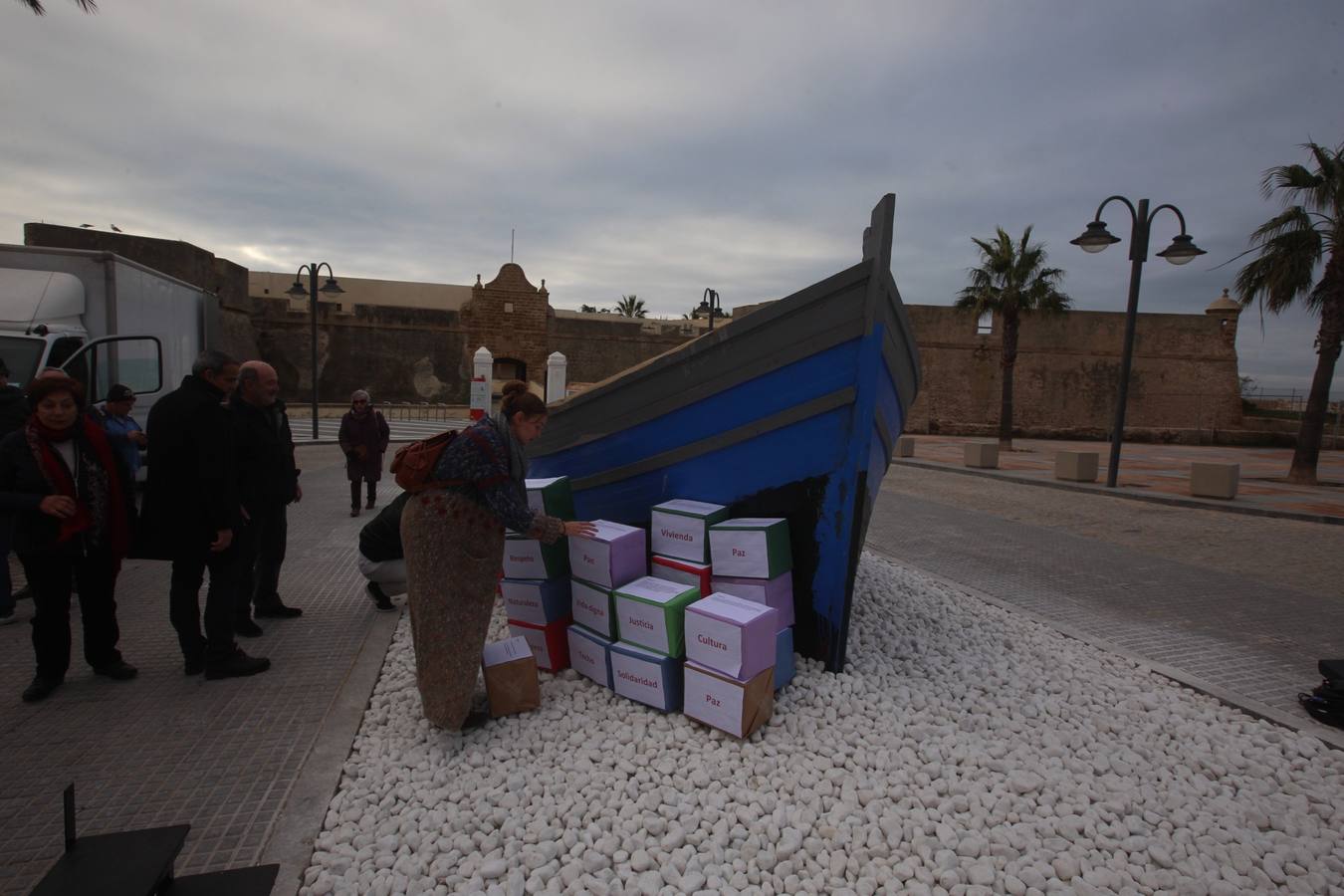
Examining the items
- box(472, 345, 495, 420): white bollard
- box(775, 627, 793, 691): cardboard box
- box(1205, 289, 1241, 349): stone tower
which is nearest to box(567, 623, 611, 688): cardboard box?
box(775, 627, 793, 691): cardboard box

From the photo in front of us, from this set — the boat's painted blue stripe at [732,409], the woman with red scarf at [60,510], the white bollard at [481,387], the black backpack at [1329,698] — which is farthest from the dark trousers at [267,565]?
the white bollard at [481,387]

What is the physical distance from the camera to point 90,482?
345 cm

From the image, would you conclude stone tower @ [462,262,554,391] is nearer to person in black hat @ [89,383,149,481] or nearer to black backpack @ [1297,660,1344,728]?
person in black hat @ [89,383,149,481]

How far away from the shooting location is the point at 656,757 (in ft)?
9.91

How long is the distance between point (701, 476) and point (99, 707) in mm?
3260

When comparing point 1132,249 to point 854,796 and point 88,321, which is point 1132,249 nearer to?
point 854,796

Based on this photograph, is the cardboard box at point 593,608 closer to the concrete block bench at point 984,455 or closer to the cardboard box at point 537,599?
the cardboard box at point 537,599

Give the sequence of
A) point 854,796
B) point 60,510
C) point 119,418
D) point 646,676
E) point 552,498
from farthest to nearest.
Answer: point 119,418 → point 552,498 → point 646,676 → point 60,510 → point 854,796

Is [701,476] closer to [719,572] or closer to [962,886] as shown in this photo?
[719,572]

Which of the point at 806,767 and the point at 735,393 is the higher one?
the point at 735,393

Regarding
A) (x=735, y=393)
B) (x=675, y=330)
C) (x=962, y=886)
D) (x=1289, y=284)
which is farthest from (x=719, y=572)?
(x=675, y=330)

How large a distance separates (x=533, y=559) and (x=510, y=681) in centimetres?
70

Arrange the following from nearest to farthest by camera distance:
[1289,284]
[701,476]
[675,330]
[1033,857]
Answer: [1033,857] → [701,476] → [1289,284] → [675,330]

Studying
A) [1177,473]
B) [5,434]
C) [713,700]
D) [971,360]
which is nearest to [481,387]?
[5,434]
